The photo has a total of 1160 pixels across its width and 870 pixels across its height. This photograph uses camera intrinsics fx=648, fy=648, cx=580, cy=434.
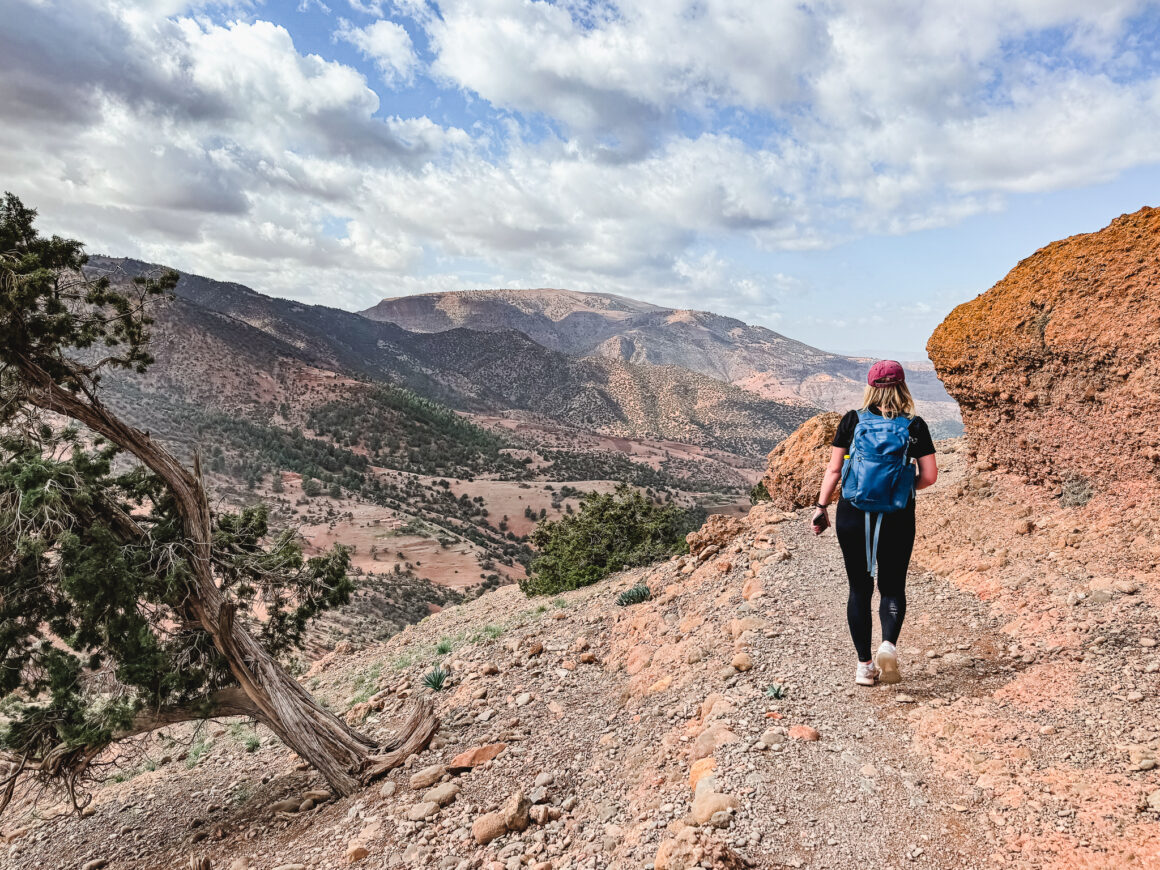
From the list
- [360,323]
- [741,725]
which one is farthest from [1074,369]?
[360,323]

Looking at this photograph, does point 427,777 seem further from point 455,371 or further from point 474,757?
point 455,371

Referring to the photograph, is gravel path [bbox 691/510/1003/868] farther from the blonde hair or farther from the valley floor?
the blonde hair

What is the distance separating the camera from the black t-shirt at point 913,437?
3.78 m

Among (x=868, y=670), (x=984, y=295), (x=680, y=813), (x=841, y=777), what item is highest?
(x=984, y=295)

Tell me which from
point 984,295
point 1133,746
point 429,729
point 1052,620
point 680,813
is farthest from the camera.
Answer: point 984,295

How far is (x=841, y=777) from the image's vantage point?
329cm

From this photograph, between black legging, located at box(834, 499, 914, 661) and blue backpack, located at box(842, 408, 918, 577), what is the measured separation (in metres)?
0.06

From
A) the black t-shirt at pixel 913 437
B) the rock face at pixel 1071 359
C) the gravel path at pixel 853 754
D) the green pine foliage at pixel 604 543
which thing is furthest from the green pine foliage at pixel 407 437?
the black t-shirt at pixel 913 437

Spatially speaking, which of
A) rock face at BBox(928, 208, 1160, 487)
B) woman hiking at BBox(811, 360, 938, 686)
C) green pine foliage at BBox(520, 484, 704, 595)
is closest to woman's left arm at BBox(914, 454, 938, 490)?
woman hiking at BBox(811, 360, 938, 686)

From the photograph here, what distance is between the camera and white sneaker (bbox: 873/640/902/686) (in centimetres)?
403

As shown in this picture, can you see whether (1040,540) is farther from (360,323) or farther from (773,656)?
(360,323)

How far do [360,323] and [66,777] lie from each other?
449 feet

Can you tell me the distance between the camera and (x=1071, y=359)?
5.73 meters

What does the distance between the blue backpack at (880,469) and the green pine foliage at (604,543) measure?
10.1 metres
